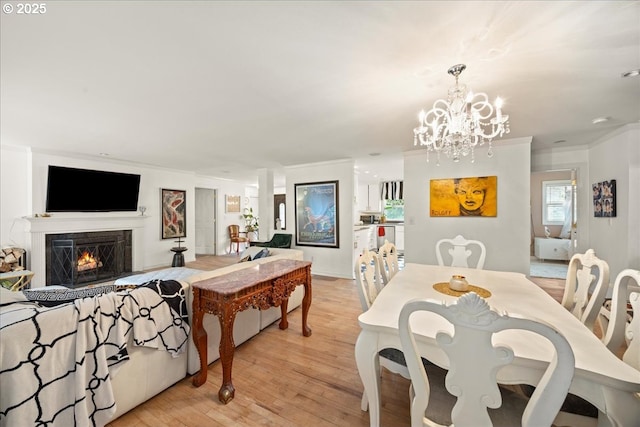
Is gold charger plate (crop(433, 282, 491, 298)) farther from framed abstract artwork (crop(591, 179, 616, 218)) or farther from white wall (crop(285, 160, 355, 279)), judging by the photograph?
framed abstract artwork (crop(591, 179, 616, 218))

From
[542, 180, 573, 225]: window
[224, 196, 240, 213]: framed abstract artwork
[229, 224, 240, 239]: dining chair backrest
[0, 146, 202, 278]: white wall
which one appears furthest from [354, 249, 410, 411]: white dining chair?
[542, 180, 573, 225]: window

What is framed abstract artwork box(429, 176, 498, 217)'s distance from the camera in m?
3.85

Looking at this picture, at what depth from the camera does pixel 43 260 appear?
4145 millimetres

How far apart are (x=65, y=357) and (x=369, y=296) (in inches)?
71.1

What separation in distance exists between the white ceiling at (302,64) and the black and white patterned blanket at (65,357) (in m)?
1.62

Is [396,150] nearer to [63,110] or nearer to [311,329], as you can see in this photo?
[311,329]

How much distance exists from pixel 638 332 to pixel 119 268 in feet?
22.5

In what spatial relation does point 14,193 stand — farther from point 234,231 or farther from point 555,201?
point 555,201

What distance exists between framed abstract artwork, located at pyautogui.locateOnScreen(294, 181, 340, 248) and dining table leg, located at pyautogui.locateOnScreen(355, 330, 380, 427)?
3.91 meters

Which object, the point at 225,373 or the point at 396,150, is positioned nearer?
the point at 225,373

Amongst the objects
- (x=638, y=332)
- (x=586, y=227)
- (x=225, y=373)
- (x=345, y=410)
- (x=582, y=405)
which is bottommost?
(x=345, y=410)

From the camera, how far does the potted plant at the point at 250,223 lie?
27.5ft

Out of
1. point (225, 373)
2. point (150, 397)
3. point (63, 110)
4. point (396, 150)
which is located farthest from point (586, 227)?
point (63, 110)

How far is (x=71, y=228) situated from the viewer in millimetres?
4484
